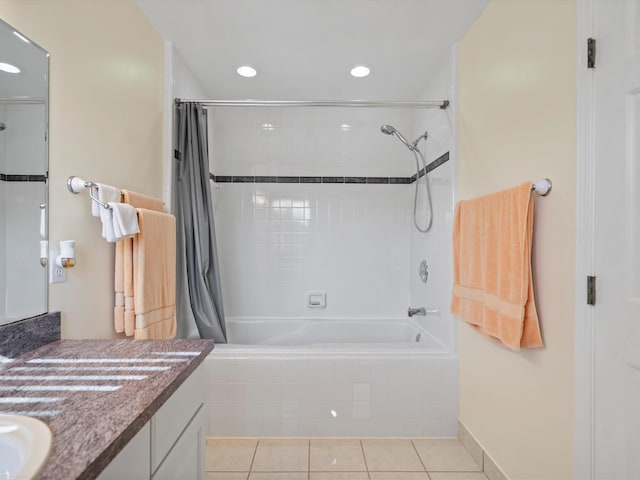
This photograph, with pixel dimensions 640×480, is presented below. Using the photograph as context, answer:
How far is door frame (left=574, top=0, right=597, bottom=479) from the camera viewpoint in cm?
112

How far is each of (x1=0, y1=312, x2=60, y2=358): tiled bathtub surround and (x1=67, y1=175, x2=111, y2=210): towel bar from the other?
446 millimetres

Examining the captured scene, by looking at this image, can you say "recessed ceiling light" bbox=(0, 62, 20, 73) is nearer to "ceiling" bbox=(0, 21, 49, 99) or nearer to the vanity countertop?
"ceiling" bbox=(0, 21, 49, 99)

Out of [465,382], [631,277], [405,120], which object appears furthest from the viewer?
[405,120]

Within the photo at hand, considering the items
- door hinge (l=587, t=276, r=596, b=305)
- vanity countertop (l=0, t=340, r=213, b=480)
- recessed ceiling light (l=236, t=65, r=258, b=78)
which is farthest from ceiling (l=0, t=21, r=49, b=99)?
door hinge (l=587, t=276, r=596, b=305)

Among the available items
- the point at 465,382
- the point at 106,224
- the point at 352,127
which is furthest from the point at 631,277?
the point at 352,127

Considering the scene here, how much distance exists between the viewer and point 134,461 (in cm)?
72

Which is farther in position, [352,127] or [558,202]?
[352,127]

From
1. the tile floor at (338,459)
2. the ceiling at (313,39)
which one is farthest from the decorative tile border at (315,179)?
the tile floor at (338,459)

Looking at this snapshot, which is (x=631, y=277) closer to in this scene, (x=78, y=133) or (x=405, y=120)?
(x=78, y=133)

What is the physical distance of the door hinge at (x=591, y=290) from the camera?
1.12 m

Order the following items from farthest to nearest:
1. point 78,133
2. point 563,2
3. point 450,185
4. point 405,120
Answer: point 405,120 < point 450,185 < point 78,133 < point 563,2

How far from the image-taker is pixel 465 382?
1991 mm

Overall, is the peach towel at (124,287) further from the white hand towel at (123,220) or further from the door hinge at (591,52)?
the door hinge at (591,52)

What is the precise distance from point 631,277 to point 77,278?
1.89 m
